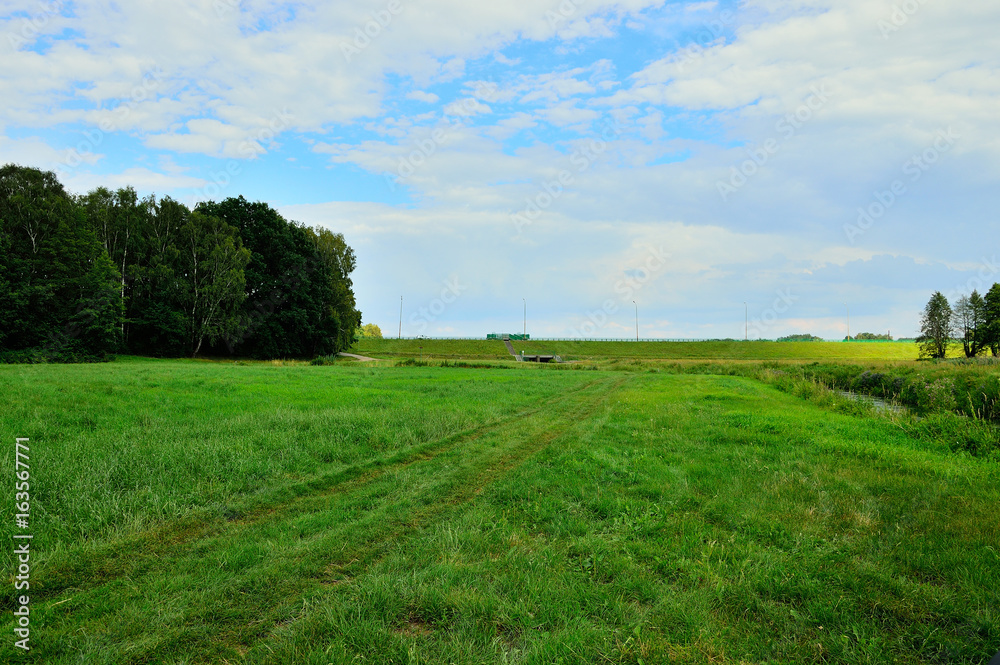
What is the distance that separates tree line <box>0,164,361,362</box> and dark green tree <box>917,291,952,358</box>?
86.6m

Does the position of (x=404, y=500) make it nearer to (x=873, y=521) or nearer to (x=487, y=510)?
(x=487, y=510)

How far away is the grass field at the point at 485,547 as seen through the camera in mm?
3566

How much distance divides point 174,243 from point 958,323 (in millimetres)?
102030

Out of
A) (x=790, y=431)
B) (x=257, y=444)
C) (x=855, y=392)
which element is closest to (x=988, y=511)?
(x=790, y=431)

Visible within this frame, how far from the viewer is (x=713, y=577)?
178 inches

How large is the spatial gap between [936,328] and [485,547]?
96.2 m

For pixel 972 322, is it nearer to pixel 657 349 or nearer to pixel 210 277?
pixel 657 349

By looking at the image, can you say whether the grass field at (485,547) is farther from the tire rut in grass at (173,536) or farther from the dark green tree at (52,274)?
the dark green tree at (52,274)

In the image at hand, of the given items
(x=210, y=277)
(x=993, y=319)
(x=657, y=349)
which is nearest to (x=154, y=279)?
(x=210, y=277)

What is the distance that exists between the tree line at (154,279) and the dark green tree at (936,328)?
8660 centimetres

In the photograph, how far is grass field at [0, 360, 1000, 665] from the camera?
11.7ft
